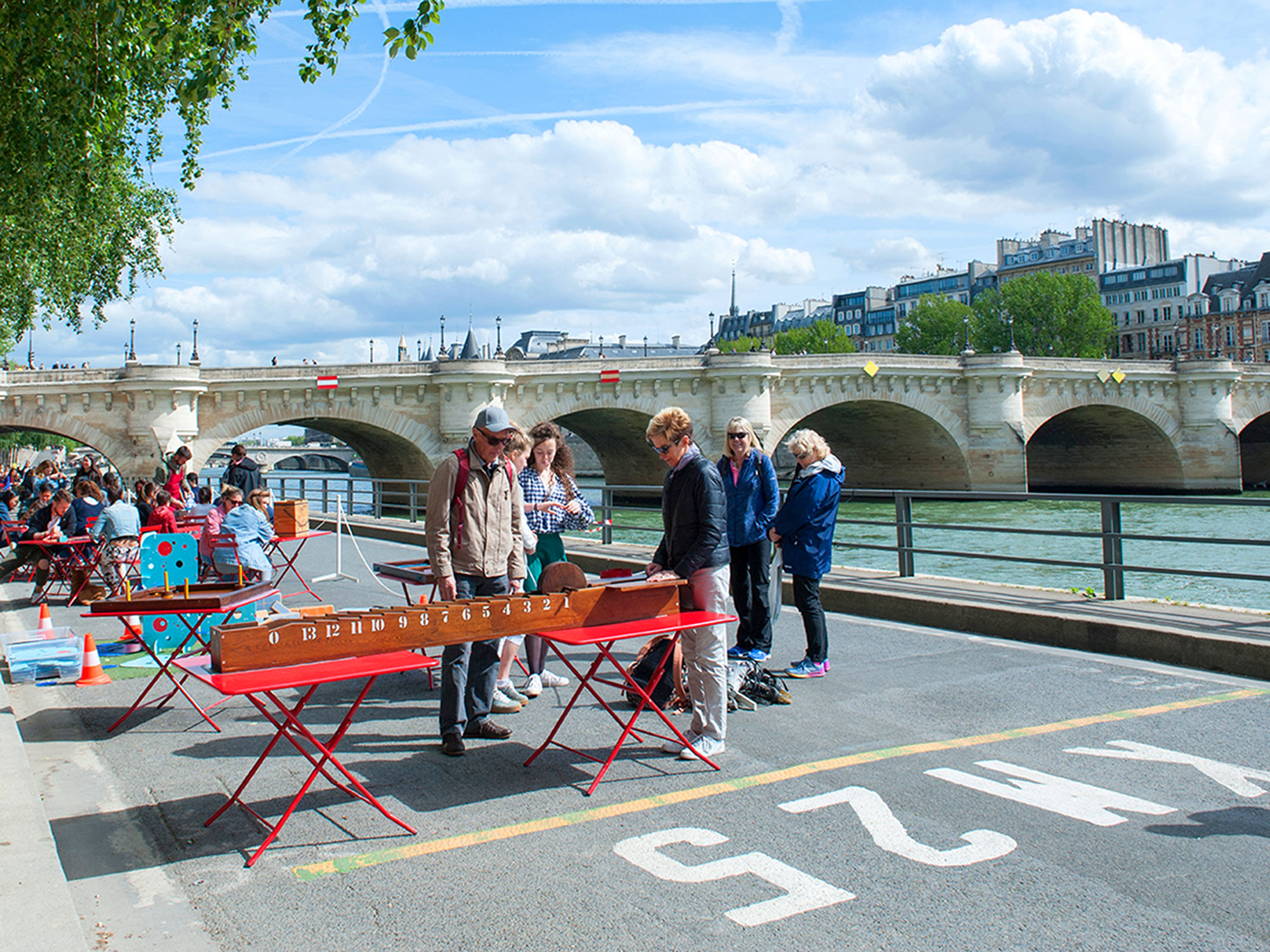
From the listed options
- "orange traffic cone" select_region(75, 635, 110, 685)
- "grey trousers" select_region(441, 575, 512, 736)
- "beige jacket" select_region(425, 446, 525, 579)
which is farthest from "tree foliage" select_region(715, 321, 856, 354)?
"grey trousers" select_region(441, 575, 512, 736)

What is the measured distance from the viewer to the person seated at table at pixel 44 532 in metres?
10.2

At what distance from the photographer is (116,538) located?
1001 cm

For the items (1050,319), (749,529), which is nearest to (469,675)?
(749,529)

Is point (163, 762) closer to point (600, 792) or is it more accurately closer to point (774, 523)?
Result: point (600, 792)

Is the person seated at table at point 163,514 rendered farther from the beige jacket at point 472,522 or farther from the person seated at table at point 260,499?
the beige jacket at point 472,522

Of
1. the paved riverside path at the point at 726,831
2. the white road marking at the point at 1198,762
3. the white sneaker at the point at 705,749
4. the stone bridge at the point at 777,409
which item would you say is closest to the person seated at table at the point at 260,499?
the paved riverside path at the point at 726,831

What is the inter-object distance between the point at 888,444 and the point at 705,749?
41.9 metres

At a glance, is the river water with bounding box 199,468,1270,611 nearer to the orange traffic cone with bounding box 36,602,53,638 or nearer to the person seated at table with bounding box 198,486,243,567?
the person seated at table with bounding box 198,486,243,567

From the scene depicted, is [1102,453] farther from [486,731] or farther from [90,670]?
[486,731]

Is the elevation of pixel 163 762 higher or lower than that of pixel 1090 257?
lower

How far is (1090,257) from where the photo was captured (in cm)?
8088

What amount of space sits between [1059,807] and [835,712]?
5.11 feet

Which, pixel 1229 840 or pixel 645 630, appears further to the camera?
pixel 645 630

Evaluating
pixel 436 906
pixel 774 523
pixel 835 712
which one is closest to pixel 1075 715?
pixel 835 712
